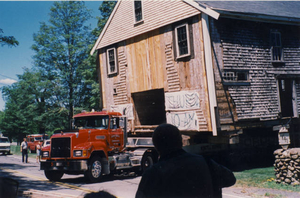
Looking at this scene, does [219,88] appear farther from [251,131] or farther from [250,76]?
[251,131]

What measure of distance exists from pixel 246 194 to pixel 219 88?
21.4 ft

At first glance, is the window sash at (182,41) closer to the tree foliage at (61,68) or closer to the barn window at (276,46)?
the barn window at (276,46)

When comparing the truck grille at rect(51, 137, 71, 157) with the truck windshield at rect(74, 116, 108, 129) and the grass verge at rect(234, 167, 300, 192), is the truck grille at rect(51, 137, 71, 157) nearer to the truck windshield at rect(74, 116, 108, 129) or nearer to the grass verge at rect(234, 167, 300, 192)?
the truck windshield at rect(74, 116, 108, 129)

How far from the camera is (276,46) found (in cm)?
1775

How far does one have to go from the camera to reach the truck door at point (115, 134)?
14406 millimetres

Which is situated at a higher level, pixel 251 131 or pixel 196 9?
pixel 196 9

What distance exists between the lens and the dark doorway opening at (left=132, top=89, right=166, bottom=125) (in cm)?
2077

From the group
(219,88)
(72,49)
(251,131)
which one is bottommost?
(251,131)

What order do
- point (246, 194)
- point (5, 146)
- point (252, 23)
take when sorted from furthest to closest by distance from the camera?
point (5, 146) < point (252, 23) < point (246, 194)

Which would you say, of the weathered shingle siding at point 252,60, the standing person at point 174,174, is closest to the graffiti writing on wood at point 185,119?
the weathered shingle siding at point 252,60

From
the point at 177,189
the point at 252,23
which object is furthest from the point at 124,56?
the point at 177,189

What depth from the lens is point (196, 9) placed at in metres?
15.9

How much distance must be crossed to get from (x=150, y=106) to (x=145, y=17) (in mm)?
5858

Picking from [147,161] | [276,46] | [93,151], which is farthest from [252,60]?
[93,151]
